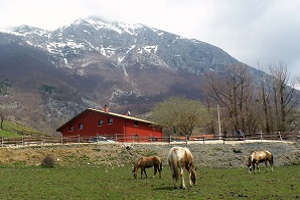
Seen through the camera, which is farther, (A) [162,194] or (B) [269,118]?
(B) [269,118]

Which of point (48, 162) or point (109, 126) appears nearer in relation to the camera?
point (48, 162)

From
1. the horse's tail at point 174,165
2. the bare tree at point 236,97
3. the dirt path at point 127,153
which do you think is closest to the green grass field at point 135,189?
the horse's tail at point 174,165

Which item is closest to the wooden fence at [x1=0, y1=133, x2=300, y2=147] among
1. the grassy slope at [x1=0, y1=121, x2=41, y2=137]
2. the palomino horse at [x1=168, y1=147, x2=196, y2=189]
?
the palomino horse at [x1=168, y1=147, x2=196, y2=189]

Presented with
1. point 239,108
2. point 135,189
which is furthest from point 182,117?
point 135,189

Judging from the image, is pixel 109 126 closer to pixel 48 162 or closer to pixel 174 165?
pixel 48 162

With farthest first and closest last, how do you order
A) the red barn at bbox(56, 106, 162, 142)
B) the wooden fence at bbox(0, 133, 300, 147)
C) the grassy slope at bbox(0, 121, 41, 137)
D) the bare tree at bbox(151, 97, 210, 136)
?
the grassy slope at bbox(0, 121, 41, 137)
the bare tree at bbox(151, 97, 210, 136)
the red barn at bbox(56, 106, 162, 142)
the wooden fence at bbox(0, 133, 300, 147)

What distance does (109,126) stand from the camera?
57469 mm

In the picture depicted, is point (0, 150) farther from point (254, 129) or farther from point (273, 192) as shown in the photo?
point (254, 129)

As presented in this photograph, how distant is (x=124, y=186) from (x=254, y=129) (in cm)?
5131

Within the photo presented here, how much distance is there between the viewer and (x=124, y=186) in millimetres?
19844

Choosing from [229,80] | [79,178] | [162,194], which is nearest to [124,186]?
[162,194]

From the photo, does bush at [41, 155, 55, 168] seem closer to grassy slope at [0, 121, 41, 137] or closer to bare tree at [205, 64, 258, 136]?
bare tree at [205, 64, 258, 136]

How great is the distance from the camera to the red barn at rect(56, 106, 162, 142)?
5600cm

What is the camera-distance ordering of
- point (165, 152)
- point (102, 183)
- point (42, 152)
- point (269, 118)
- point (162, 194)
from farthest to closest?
point (269, 118), point (165, 152), point (42, 152), point (102, 183), point (162, 194)
